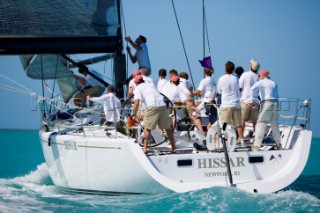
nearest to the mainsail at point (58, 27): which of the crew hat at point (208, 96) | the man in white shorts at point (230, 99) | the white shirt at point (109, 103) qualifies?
the white shirt at point (109, 103)

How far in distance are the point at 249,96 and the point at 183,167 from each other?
2224mm

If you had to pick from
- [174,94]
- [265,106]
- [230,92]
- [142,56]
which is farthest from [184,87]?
[265,106]

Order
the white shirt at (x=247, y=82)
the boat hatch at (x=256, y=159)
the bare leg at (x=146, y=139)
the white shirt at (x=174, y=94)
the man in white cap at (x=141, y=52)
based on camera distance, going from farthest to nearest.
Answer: the man in white cap at (x=141, y=52)
the white shirt at (x=174, y=94)
the white shirt at (x=247, y=82)
the bare leg at (x=146, y=139)
the boat hatch at (x=256, y=159)

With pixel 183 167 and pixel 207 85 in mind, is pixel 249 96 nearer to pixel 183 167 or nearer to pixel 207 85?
pixel 207 85

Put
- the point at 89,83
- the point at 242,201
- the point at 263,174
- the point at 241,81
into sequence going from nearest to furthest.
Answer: the point at 242,201
the point at 263,174
the point at 241,81
the point at 89,83

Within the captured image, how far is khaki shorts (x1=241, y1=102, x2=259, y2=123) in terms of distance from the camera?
15.4m

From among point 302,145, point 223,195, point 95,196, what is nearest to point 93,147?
point 95,196

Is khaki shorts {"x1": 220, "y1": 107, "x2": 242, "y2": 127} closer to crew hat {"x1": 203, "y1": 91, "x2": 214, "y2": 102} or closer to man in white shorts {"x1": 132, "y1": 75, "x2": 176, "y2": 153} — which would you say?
man in white shorts {"x1": 132, "y1": 75, "x2": 176, "y2": 153}

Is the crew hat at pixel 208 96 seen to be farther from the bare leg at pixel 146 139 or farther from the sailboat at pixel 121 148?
the bare leg at pixel 146 139

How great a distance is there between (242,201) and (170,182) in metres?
1.36

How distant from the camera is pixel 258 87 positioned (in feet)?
48.2

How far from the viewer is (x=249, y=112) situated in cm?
1545

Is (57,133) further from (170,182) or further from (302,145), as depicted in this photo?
(302,145)

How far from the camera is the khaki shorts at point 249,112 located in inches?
605
